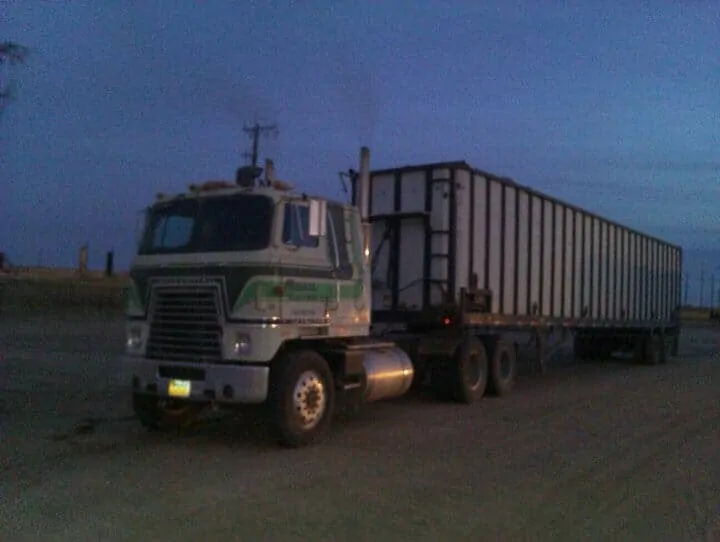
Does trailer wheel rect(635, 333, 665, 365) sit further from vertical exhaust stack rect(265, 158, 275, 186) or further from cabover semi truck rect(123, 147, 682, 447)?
vertical exhaust stack rect(265, 158, 275, 186)

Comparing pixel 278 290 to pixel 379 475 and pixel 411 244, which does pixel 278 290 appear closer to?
pixel 379 475

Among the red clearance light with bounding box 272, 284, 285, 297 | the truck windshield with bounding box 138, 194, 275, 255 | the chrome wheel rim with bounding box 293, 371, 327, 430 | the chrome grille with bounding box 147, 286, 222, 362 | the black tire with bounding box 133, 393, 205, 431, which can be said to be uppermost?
the truck windshield with bounding box 138, 194, 275, 255

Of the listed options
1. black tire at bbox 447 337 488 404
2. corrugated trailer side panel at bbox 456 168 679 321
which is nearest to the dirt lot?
black tire at bbox 447 337 488 404

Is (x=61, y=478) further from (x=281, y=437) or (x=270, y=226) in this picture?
(x=270, y=226)

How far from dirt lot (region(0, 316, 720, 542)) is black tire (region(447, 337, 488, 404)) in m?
0.35

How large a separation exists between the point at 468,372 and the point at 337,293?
4.32m

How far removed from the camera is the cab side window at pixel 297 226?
9398 millimetres

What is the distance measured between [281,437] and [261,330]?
50.7 inches

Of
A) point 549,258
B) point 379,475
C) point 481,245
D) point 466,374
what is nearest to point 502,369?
point 466,374

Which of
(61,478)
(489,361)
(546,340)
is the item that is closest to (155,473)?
(61,478)

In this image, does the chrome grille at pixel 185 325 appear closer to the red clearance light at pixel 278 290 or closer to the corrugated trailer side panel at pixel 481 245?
the red clearance light at pixel 278 290

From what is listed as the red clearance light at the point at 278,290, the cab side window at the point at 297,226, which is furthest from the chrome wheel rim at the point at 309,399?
the cab side window at the point at 297,226

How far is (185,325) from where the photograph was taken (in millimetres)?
9328

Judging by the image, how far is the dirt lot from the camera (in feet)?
20.9
